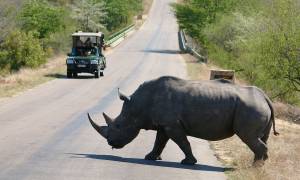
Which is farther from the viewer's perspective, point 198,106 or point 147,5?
point 147,5

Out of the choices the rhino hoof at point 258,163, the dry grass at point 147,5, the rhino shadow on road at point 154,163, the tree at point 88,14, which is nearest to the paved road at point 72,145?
the rhino shadow on road at point 154,163

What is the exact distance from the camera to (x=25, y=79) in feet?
124

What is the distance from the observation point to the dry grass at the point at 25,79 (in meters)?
32.3

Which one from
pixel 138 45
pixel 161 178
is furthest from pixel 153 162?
pixel 138 45

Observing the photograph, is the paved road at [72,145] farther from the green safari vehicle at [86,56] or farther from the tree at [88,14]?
the tree at [88,14]

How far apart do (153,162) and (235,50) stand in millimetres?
46580

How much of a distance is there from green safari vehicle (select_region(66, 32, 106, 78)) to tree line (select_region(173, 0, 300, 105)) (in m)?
8.41

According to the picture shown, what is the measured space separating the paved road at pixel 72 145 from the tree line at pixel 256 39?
7.87 m

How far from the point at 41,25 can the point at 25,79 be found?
35012 millimetres

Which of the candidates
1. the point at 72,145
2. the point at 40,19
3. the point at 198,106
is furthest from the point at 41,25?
the point at 198,106

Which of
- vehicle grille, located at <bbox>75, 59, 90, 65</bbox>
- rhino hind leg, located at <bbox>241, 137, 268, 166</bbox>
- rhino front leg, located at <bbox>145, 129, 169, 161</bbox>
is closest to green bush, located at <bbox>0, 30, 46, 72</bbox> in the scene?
vehicle grille, located at <bbox>75, 59, 90, 65</bbox>

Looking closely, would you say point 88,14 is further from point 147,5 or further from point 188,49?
point 147,5

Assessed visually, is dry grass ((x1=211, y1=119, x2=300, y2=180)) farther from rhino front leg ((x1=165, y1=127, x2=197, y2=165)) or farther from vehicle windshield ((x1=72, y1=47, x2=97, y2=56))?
vehicle windshield ((x1=72, y1=47, x2=97, y2=56))

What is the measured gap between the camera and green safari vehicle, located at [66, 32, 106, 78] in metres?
42.4
